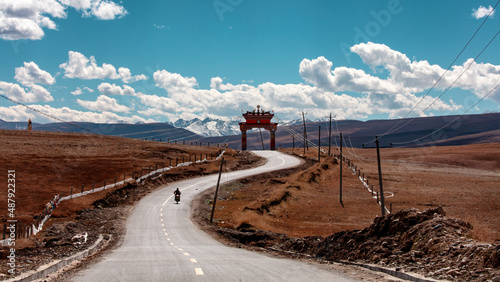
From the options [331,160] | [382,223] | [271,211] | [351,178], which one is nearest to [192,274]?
[382,223]

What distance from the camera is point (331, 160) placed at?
98062 millimetres

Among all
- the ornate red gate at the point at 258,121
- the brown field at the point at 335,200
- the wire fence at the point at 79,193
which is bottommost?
the brown field at the point at 335,200

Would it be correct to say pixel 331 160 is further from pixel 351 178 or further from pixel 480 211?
pixel 480 211

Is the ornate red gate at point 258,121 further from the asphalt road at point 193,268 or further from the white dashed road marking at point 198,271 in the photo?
the white dashed road marking at point 198,271

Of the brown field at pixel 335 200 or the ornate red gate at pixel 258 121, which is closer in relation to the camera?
the brown field at pixel 335 200

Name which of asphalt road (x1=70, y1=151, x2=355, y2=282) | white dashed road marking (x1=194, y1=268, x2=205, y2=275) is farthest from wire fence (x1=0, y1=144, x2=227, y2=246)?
white dashed road marking (x1=194, y1=268, x2=205, y2=275)

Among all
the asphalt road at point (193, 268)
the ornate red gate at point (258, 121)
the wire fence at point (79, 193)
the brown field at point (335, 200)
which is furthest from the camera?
the ornate red gate at point (258, 121)

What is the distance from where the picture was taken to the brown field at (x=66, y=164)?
4569 cm

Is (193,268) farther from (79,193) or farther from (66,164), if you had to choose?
(66,164)

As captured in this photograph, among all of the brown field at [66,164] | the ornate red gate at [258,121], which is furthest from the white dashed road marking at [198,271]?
the ornate red gate at [258,121]

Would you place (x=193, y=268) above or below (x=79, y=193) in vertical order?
above

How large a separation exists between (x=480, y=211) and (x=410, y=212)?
33.4 metres

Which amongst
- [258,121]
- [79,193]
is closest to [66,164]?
[79,193]

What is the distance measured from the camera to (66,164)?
72.5 meters
